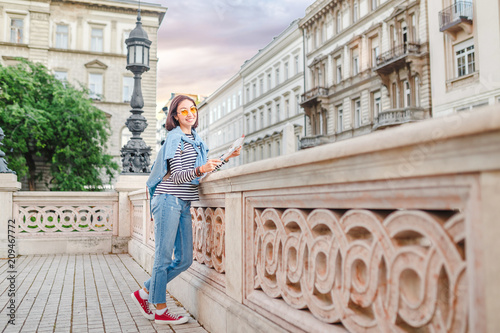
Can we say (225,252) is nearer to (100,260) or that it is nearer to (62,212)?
(100,260)

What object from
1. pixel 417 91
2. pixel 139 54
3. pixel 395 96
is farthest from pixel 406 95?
pixel 139 54

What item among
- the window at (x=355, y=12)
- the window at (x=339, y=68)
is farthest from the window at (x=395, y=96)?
the window at (x=339, y=68)

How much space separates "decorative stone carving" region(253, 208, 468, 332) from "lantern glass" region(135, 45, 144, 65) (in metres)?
8.39

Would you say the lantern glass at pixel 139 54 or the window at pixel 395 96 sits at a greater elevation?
the window at pixel 395 96

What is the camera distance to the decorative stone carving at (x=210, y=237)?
4172 millimetres

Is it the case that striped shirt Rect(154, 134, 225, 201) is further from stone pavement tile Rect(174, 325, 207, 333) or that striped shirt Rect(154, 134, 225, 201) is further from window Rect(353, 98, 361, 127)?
window Rect(353, 98, 361, 127)

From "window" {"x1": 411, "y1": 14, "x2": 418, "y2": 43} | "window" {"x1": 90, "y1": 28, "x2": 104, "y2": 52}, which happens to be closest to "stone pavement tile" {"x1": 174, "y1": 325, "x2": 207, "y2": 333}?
"window" {"x1": 411, "y1": 14, "x2": 418, "y2": 43}

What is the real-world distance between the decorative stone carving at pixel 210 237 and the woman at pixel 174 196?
20 cm

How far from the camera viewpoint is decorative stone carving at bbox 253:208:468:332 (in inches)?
67.4

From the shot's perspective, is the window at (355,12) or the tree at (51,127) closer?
the tree at (51,127)

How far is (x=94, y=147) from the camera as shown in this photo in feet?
95.8

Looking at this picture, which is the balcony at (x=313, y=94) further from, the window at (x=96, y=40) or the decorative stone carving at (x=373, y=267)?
the decorative stone carving at (x=373, y=267)

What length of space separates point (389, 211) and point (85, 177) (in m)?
28.7

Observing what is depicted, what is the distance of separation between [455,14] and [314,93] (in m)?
14.8
